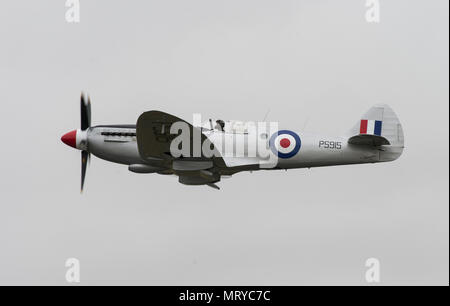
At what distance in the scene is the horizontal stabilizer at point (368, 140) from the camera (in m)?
21.3

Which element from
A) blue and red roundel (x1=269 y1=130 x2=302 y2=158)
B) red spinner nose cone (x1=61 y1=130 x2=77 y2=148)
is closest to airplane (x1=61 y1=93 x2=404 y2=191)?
blue and red roundel (x1=269 y1=130 x2=302 y2=158)

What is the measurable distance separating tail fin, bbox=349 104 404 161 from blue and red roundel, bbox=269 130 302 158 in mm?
1448

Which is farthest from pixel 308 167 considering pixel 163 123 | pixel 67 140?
pixel 67 140

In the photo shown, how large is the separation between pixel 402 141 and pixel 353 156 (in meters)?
1.44

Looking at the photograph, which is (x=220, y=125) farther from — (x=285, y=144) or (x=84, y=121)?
(x=84, y=121)

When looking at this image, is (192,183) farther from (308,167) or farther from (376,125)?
(376,125)

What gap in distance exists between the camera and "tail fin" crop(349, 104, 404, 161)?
70.3ft

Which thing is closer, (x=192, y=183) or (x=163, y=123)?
(x=163, y=123)

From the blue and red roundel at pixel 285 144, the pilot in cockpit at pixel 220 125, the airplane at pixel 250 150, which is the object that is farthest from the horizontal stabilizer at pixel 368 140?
the pilot in cockpit at pixel 220 125

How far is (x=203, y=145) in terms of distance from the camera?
2116cm

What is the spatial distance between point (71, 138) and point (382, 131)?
8611mm

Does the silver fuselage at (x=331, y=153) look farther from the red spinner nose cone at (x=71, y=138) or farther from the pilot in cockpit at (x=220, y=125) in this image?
the red spinner nose cone at (x=71, y=138)

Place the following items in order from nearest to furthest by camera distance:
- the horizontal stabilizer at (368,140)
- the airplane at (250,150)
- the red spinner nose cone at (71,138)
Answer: the airplane at (250,150)
the horizontal stabilizer at (368,140)
the red spinner nose cone at (71,138)

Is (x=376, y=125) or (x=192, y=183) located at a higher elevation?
(x=376, y=125)
